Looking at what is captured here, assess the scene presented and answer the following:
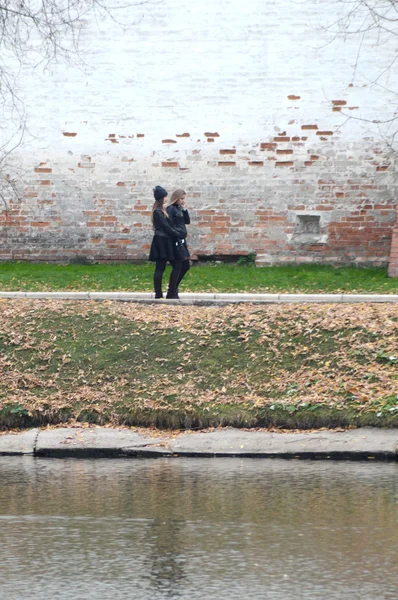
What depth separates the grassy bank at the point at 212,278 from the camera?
18141mm

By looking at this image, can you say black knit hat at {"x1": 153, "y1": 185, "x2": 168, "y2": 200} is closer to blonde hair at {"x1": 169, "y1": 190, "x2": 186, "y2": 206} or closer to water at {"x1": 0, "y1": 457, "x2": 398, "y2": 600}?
blonde hair at {"x1": 169, "y1": 190, "x2": 186, "y2": 206}

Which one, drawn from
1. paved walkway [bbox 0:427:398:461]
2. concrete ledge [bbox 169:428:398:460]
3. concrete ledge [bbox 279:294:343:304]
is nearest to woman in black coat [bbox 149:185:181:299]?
concrete ledge [bbox 279:294:343:304]

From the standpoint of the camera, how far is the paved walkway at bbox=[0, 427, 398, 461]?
28.5 ft

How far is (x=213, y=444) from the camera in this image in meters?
8.98

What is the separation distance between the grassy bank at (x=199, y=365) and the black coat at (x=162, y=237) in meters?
2.22

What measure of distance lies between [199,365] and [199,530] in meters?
4.76

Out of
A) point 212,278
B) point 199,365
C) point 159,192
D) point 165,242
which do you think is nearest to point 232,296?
point 165,242

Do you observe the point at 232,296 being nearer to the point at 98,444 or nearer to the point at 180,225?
the point at 180,225

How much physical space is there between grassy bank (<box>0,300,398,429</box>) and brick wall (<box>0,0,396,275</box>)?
29.8ft

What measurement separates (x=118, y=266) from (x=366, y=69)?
6.45 meters

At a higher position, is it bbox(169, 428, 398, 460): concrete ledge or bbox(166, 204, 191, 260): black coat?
bbox(166, 204, 191, 260): black coat

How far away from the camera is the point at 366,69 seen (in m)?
21.1

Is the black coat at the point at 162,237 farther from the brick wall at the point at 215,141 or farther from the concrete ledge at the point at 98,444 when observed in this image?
the brick wall at the point at 215,141

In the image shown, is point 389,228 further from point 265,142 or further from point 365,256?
point 265,142
